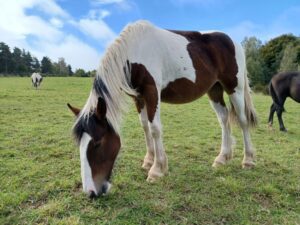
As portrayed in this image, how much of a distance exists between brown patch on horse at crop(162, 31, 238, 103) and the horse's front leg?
1.60 ft

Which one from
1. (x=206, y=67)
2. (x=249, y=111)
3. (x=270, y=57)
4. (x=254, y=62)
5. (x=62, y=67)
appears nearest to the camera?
(x=206, y=67)

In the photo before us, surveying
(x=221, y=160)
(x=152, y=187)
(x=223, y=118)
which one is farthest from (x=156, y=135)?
(x=223, y=118)

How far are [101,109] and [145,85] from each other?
740 mm

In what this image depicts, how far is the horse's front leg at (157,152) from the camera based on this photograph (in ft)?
10.4

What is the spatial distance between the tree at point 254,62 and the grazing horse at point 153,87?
31.6 m

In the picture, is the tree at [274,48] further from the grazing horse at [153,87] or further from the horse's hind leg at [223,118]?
the grazing horse at [153,87]

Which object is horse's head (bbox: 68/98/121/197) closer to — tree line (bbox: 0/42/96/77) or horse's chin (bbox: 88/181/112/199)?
horse's chin (bbox: 88/181/112/199)

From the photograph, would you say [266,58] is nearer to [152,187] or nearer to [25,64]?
[152,187]

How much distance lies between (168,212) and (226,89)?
218 centimetres

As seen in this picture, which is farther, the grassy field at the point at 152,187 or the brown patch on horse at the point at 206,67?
the brown patch on horse at the point at 206,67

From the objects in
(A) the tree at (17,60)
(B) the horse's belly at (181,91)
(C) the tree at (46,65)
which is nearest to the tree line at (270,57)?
(B) the horse's belly at (181,91)

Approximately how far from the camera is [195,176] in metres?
3.53

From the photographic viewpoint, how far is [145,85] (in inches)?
121

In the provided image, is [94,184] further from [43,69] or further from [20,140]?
[43,69]
